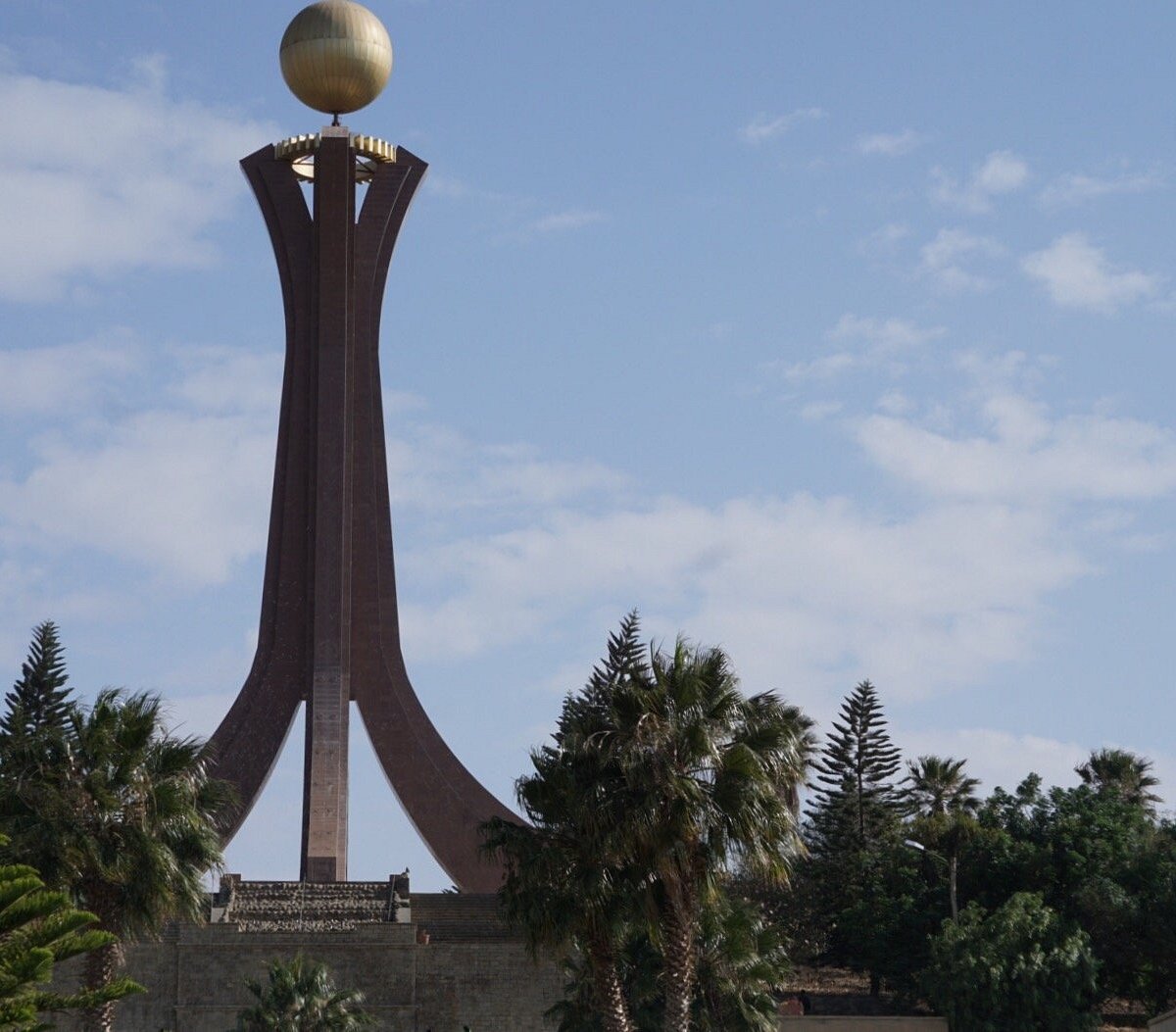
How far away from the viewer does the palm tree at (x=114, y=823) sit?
20.9m

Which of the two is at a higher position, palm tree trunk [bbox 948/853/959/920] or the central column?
the central column

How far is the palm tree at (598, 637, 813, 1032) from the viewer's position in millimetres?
19484

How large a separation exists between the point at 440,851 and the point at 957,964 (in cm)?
995

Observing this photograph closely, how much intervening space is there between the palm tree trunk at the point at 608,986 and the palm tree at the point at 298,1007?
5502 mm

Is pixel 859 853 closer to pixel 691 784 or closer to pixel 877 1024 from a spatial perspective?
pixel 877 1024

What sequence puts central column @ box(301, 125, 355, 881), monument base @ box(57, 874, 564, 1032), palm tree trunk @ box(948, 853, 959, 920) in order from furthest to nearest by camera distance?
central column @ box(301, 125, 355, 881)
palm tree trunk @ box(948, 853, 959, 920)
monument base @ box(57, 874, 564, 1032)

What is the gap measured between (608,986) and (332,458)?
20.4 meters

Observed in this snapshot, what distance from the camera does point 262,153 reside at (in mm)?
40938

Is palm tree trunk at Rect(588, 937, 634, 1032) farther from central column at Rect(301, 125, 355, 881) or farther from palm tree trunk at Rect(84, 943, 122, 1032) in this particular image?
central column at Rect(301, 125, 355, 881)

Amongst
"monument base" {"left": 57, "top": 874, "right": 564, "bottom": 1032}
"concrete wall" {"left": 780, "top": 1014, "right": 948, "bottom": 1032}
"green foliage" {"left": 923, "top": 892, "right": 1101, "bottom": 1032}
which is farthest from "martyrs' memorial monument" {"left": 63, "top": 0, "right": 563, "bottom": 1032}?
"green foliage" {"left": 923, "top": 892, "right": 1101, "bottom": 1032}

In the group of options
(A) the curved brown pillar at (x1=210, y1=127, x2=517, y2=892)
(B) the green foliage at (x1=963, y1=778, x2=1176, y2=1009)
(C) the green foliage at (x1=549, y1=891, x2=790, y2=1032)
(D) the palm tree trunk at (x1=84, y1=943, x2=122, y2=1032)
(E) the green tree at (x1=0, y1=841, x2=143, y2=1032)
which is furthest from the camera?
(A) the curved brown pillar at (x1=210, y1=127, x2=517, y2=892)

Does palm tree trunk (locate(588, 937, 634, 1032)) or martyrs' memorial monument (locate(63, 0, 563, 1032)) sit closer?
palm tree trunk (locate(588, 937, 634, 1032))

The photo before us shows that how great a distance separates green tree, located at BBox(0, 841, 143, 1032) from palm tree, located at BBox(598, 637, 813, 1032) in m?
5.08

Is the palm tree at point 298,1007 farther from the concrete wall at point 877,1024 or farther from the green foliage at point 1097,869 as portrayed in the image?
the green foliage at point 1097,869
